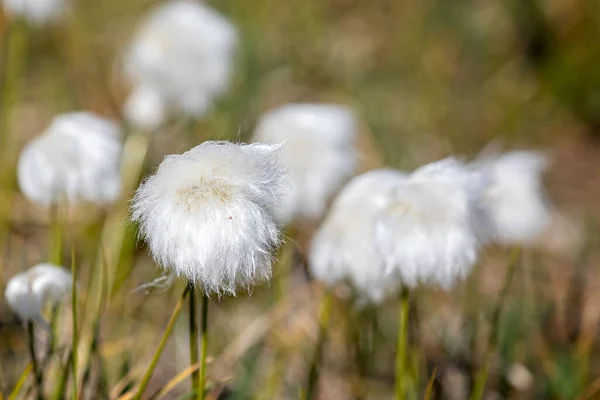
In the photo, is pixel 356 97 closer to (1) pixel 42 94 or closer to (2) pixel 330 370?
(1) pixel 42 94

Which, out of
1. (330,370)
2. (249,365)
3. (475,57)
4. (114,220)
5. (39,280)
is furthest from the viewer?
(475,57)

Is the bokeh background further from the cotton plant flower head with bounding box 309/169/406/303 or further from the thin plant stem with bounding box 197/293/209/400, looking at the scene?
the thin plant stem with bounding box 197/293/209/400

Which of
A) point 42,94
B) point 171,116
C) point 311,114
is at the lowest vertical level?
point 311,114

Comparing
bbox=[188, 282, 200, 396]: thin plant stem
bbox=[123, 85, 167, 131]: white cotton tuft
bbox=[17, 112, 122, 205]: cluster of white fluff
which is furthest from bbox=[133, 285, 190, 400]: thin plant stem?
bbox=[123, 85, 167, 131]: white cotton tuft

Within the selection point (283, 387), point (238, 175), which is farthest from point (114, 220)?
point (238, 175)

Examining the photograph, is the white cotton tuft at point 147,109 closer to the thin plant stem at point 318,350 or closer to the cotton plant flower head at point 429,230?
the thin plant stem at point 318,350

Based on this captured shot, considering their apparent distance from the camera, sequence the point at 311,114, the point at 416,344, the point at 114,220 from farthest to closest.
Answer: the point at 114,220, the point at 311,114, the point at 416,344

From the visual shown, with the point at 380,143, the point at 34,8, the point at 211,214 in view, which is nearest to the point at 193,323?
the point at 211,214
